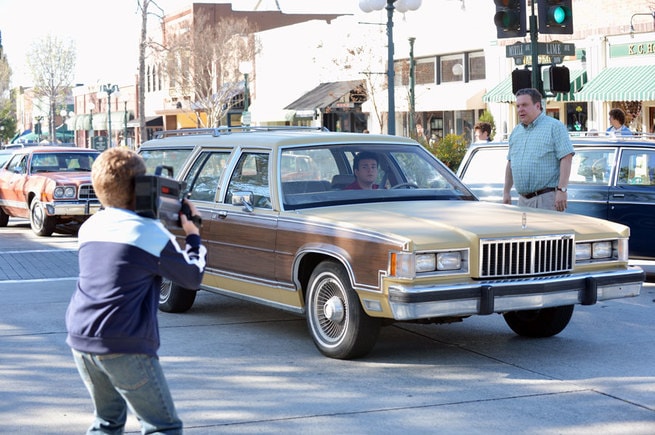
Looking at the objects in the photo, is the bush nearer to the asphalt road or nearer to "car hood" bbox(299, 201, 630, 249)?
the asphalt road

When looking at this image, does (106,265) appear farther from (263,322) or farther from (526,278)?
(263,322)

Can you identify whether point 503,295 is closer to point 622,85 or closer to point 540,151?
point 540,151

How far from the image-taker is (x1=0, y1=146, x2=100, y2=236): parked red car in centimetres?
1850

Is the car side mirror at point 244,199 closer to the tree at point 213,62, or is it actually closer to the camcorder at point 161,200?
the camcorder at point 161,200

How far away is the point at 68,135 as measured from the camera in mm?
105062

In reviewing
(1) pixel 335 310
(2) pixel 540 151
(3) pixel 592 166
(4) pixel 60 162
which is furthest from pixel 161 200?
(4) pixel 60 162

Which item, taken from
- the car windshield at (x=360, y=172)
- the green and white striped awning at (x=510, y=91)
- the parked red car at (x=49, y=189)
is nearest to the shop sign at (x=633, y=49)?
the green and white striped awning at (x=510, y=91)

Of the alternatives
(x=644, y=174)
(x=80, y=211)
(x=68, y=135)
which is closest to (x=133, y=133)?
(x=68, y=135)

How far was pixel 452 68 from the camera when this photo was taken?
3741 centimetres

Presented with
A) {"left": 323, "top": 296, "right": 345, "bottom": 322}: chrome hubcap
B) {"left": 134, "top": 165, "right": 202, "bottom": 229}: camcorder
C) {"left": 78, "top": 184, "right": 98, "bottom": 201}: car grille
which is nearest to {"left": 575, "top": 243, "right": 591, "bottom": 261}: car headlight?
{"left": 323, "top": 296, "right": 345, "bottom": 322}: chrome hubcap

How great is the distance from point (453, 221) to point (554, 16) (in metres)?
6.86

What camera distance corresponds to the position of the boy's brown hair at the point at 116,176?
168 inches

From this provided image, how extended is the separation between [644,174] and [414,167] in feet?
13.0

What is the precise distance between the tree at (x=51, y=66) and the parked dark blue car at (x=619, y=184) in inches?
2579
